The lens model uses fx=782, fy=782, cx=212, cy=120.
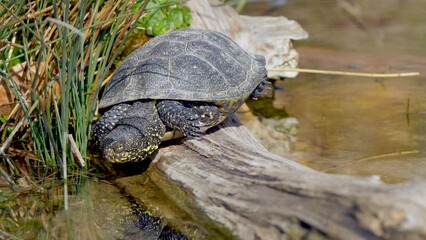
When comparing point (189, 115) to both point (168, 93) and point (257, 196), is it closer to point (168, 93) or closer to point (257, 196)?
point (168, 93)

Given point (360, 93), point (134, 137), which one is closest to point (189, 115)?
point (134, 137)

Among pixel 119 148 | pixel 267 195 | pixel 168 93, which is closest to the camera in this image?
pixel 267 195

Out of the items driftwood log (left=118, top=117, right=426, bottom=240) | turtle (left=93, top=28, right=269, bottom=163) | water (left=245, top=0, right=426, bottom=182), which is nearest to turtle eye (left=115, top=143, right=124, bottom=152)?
turtle (left=93, top=28, right=269, bottom=163)

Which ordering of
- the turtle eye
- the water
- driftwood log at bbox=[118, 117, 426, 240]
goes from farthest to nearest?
the water, the turtle eye, driftwood log at bbox=[118, 117, 426, 240]

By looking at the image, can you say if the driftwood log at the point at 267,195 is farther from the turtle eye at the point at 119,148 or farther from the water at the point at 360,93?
the water at the point at 360,93

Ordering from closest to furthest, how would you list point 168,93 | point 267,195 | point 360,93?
point 267,195, point 168,93, point 360,93

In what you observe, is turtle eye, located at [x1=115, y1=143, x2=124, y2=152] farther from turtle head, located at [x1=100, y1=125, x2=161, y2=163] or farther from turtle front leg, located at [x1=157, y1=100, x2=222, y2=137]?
turtle front leg, located at [x1=157, y1=100, x2=222, y2=137]

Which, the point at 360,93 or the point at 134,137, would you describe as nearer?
the point at 134,137
